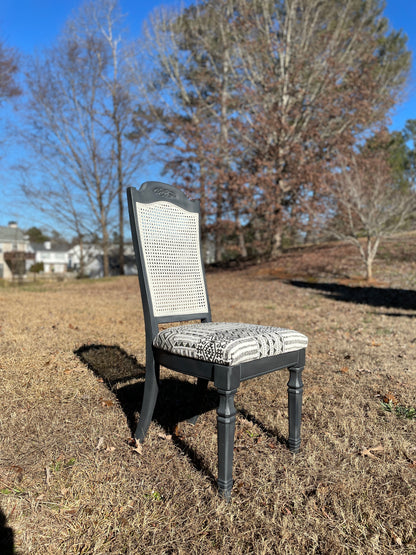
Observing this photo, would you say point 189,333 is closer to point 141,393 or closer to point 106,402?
point 106,402

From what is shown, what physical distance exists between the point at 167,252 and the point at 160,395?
1.28 metres

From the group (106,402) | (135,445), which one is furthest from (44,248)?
(135,445)

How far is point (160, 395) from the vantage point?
304 centimetres

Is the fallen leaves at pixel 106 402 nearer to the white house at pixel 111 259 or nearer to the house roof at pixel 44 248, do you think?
the white house at pixel 111 259

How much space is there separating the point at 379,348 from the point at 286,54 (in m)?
15.2

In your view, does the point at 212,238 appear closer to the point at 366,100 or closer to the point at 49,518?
the point at 366,100

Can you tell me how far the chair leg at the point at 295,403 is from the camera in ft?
6.81

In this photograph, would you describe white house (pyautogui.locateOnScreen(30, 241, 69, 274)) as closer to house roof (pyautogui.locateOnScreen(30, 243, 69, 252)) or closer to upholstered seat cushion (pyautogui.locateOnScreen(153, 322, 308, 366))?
house roof (pyautogui.locateOnScreen(30, 243, 69, 252))

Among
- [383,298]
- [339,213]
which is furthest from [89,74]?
[383,298]

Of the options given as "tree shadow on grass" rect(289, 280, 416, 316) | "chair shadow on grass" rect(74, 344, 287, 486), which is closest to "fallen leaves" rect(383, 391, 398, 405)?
"chair shadow on grass" rect(74, 344, 287, 486)

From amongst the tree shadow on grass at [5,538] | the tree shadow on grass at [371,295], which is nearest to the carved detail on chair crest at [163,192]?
the tree shadow on grass at [5,538]

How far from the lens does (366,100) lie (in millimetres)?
16031

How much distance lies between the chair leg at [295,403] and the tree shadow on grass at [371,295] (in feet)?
20.9

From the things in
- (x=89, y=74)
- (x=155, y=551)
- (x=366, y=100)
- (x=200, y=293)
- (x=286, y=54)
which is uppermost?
(x=89, y=74)
